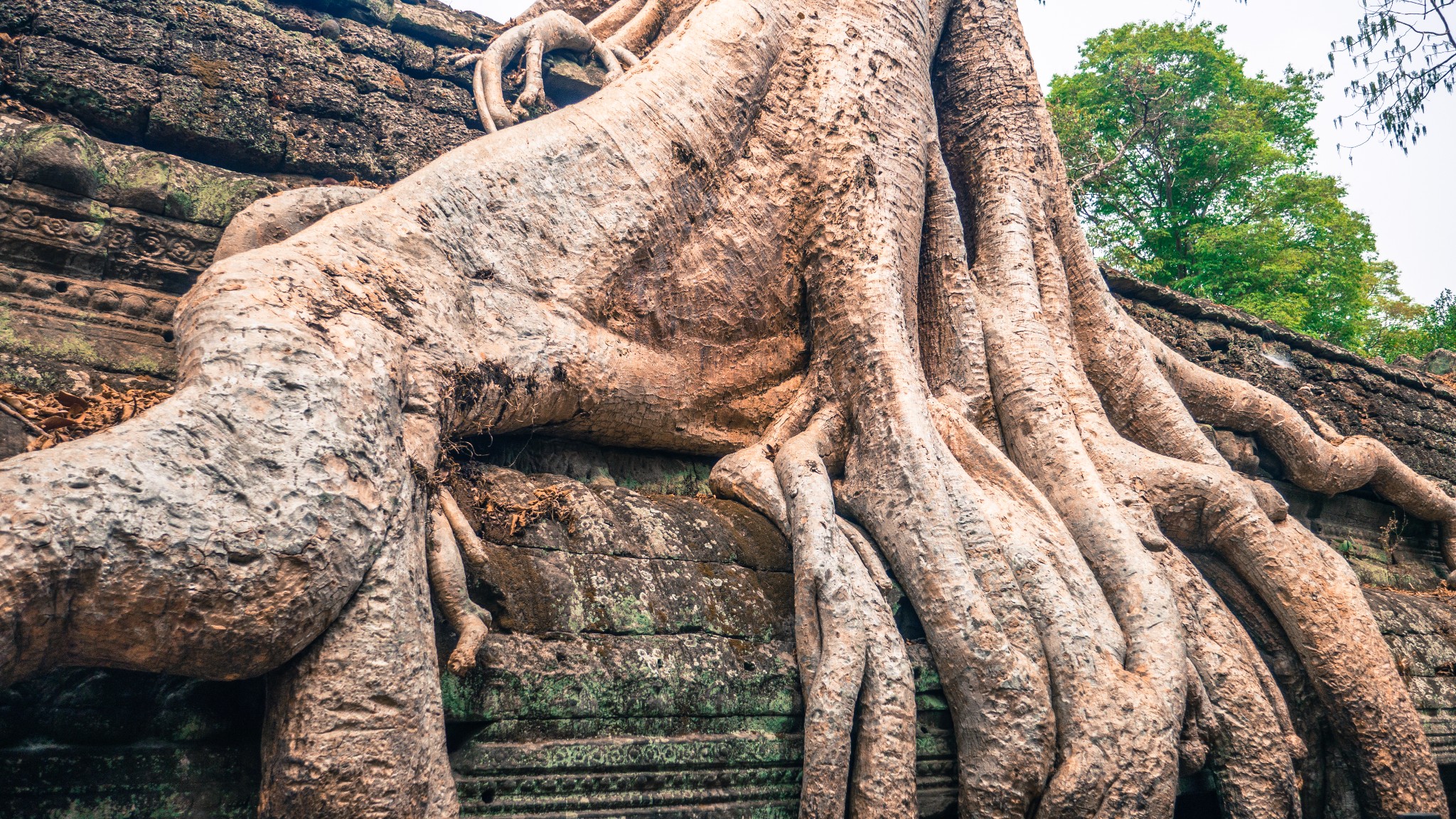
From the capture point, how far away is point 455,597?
81.0 inches

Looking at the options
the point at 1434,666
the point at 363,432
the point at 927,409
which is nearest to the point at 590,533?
the point at 363,432

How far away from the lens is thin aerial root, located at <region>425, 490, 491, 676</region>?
198 cm

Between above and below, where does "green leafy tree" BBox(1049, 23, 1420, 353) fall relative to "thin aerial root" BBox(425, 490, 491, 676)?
above

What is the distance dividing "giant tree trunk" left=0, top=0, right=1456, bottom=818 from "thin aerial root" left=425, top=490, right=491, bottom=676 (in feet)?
0.04

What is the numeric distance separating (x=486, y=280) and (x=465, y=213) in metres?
0.20

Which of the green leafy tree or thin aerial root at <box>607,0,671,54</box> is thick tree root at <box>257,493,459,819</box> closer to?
thin aerial root at <box>607,0,671,54</box>

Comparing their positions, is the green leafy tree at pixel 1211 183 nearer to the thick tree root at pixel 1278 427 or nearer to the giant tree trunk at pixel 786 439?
the thick tree root at pixel 1278 427

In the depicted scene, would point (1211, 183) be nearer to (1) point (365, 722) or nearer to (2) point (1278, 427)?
(2) point (1278, 427)

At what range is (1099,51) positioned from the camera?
1520 centimetres

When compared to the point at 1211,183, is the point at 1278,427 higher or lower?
lower

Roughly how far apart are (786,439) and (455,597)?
139cm

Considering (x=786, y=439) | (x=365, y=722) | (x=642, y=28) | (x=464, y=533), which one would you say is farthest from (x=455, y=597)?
(x=642, y=28)

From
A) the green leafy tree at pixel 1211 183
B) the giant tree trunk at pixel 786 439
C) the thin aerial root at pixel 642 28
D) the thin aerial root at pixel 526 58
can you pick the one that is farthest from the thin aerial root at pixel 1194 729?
the green leafy tree at pixel 1211 183

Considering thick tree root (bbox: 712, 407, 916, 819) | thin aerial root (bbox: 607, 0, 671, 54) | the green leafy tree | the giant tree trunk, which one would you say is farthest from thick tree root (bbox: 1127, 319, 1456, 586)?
the green leafy tree
